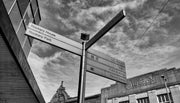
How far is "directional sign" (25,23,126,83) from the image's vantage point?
2.76 meters

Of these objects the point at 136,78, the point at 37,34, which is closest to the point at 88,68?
the point at 37,34

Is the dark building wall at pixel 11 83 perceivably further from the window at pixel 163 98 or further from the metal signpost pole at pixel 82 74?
the window at pixel 163 98

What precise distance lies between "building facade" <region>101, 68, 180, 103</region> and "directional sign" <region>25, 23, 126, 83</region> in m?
16.2

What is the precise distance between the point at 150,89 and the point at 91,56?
18.9 metres

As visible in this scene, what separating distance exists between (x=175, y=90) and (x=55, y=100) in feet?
83.8

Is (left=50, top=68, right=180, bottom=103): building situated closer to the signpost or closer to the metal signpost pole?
the signpost

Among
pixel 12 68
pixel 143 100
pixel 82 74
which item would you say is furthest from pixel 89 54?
pixel 143 100

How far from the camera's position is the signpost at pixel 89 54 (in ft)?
8.78

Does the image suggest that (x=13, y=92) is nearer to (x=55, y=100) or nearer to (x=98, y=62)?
(x=98, y=62)

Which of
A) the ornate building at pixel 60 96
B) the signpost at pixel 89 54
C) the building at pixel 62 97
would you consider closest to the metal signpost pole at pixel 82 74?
the signpost at pixel 89 54

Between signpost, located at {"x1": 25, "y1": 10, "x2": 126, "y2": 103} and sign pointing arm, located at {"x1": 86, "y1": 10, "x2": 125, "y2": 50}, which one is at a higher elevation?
sign pointing arm, located at {"x1": 86, "y1": 10, "x2": 125, "y2": 50}

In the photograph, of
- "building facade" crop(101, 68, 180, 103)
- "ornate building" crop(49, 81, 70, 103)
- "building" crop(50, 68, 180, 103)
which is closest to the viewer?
"building facade" crop(101, 68, 180, 103)

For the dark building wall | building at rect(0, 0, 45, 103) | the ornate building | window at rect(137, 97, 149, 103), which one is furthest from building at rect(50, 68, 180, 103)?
building at rect(0, 0, 45, 103)

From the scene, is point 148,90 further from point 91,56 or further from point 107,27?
point 107,27
